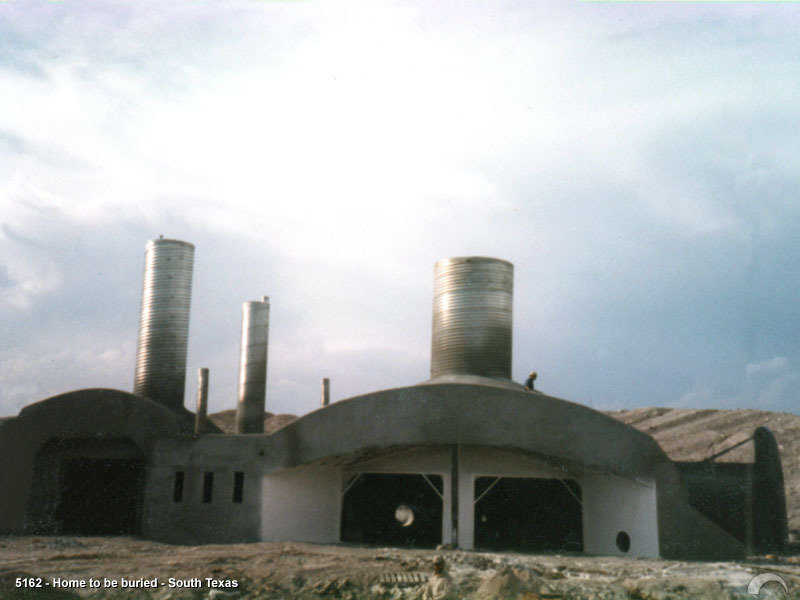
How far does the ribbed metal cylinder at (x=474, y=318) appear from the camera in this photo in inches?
842

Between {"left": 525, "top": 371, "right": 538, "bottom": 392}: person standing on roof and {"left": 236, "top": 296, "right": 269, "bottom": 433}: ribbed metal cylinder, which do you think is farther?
{"left": 236, "top": 296, "right": 269, "bottom": 433}: ribbed metal cylinder

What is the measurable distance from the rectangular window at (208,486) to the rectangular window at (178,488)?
2.69 feet

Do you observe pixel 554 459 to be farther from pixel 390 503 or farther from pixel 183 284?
pixel 183 284

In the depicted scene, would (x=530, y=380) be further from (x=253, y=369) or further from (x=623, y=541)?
(x=253, y=369)

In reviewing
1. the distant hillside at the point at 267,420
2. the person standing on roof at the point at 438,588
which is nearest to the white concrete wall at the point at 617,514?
the person standing on roof at the point at 438,588

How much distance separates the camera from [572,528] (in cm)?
2173

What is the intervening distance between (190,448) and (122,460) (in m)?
4.07

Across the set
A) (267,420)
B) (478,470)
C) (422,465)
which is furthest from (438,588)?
(267,420)

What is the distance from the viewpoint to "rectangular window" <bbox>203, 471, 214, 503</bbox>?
22062mm

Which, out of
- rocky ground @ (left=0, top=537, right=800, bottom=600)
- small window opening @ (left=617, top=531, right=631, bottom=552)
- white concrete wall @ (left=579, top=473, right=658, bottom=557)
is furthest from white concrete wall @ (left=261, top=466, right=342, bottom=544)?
small window opening @ (left=617, top=531, right=631, bottom=552)

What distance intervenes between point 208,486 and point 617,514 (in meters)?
11.6

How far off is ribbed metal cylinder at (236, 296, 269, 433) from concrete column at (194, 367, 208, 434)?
121cm

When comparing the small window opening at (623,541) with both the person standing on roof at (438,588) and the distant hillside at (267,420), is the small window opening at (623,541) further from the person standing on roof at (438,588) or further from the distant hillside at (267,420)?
the distant hillside at (267,420)

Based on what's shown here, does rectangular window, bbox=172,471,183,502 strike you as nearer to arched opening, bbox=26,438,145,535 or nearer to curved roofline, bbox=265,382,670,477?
arched opening, bbox=26,438,145,535
